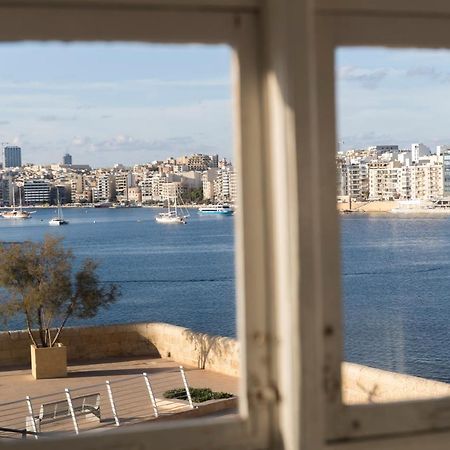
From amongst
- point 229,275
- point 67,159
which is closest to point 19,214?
point 67,159

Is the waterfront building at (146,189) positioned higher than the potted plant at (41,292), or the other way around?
the waterfront building at (146,189)

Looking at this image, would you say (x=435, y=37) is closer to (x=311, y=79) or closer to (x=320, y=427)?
(x=311, y=79)

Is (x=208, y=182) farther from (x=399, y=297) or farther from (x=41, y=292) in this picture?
(x=41, y=292)

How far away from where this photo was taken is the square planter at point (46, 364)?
14070 millimetres

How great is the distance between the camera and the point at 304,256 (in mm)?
859

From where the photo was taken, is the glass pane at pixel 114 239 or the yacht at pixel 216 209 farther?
the yacht at pixel 216 209

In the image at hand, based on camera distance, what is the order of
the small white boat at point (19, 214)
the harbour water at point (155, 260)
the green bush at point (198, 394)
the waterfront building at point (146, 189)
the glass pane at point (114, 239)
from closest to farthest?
Result: 1. the green bush at point (198, 394)
2. the glass pane at point (114, 239)
3. the harbour water at point (155, 260)
4. the waterfront building at point (146, 189)
5. the small white boat at point (19, 214)

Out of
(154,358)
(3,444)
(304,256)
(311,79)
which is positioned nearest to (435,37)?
(311,79)

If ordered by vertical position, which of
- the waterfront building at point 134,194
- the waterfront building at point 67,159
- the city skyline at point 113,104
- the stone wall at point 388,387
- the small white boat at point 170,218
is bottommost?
the stone wall at point 388,387

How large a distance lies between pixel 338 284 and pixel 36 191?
20510 mm

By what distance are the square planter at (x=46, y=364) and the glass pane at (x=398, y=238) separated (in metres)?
5.04

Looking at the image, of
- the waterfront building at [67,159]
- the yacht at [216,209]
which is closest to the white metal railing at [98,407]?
the waterfront building at [67,159]

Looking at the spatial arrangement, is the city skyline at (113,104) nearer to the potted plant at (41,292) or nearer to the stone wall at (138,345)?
the potted plant at (41,292)

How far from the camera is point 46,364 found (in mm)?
14398
